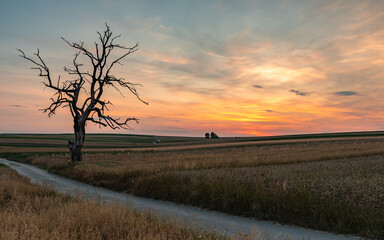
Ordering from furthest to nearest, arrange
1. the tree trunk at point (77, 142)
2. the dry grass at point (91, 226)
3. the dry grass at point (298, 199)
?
the tree trunk at point (77, 142)
the dry grass at point (298, 199)
the dry grass at point (91, 226)

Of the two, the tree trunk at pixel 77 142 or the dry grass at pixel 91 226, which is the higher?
the tree trunk at pixel 77 142

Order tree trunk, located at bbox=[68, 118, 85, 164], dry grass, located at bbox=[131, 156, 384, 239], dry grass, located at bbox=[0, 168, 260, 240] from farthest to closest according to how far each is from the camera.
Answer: tree trunk, located at bbox=[68, 118, 85, 164], dry grass, located at bbox=[131, 156, 384, 239], dry grass, located at bbox=[0, 168, 260, 240]

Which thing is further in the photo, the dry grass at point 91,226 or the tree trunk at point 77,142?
the tree trunk at point 77,142

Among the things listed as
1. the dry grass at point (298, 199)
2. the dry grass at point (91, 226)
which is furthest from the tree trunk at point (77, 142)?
the dry grass at point (91, 226)

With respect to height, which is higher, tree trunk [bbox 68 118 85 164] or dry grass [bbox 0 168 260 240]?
tree trunk [bbox 68 118 85 164]

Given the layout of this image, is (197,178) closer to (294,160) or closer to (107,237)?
(107,237)

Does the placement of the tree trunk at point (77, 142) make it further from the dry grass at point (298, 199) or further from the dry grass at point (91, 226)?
the dry grass at point (91, 226)

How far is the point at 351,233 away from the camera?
8703 millimetres

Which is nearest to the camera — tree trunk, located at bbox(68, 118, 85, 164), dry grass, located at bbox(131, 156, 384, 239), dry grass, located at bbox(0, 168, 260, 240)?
dry grass, located at bbox(0, 168, 260, 240)

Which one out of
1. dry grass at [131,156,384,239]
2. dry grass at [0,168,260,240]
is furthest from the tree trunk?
dry grass at [0,168,260,240]

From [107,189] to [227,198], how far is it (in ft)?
33.1

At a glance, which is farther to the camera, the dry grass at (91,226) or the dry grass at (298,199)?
the dry grass at (298,199)

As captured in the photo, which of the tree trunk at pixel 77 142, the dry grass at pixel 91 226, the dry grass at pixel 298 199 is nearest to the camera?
the dry grass at pixel 91 226

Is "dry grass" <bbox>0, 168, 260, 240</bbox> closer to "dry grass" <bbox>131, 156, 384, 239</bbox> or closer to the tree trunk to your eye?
"dry grass" <bbox>131, 156, 384, 239</bbox>
